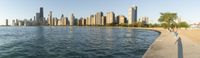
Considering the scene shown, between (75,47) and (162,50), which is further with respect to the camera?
(75,47)

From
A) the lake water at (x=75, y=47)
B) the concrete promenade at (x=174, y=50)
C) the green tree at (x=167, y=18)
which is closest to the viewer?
the concrete promenade at (x=174, y=50)

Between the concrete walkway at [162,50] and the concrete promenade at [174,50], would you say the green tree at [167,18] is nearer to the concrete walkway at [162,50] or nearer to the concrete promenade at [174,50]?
the concrete promenade at [174,50]

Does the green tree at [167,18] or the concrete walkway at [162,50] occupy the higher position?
the green tree at [167,18]

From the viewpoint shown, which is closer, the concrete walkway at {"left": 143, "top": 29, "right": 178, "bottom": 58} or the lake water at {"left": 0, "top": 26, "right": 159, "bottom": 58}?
the concrete walkway at {"left": 143, "top": 29, "right": 178, "bottom": 58}

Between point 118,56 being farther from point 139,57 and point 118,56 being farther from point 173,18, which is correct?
point 173,18

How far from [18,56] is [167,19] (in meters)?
111

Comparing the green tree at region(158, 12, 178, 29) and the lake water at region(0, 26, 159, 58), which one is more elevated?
the green tree at region(158, 12, 178, 29)

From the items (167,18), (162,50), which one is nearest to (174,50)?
(162,50)

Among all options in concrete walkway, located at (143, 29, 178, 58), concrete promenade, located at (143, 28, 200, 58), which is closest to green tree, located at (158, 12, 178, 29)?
concrete promenade, located at (143, 28, 200, 58)

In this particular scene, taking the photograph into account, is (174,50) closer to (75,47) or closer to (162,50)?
(162,50)

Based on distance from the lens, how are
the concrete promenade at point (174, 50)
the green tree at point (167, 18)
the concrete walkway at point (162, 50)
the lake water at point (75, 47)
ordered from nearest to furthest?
the concrete promenade at point (174, 50)
the concrete walkway at point (162, 50)
the lake water at point (75, 47)
the green tree at point (167, 18)

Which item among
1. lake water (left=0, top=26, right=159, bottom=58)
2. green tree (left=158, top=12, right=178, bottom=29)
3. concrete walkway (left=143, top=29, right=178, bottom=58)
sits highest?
green tree (left=158, top=12, right=178, bottom=29)

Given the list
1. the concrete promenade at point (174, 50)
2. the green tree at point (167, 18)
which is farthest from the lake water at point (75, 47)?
the green tree at point (167, 18)

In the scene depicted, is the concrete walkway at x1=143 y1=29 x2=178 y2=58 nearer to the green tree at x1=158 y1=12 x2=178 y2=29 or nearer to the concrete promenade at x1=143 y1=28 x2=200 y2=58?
the concrete promenade at x1=143 y1=28 x2=200 y2=58
